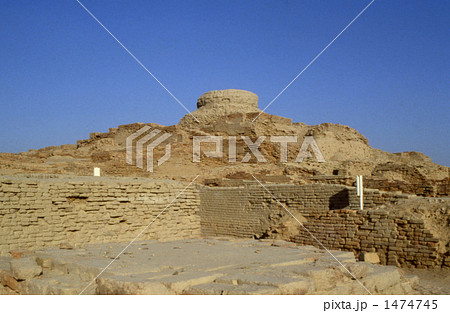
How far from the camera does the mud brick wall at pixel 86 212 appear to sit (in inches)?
263

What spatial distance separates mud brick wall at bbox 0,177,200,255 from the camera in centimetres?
668

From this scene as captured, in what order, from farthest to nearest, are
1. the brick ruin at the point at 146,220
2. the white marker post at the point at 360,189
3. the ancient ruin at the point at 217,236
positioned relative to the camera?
the white marker post at the point at 360,189 < the brick ruin at the point at 146,220 < the ancient ruin at the point at 217,236

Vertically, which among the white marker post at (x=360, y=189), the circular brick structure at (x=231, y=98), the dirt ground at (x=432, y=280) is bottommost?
the dirt ground at (x=432, y=280)

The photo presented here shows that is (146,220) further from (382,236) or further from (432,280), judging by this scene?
(432,280)

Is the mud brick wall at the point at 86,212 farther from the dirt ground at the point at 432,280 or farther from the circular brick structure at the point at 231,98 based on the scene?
the circular brick structure at the point at 231,98

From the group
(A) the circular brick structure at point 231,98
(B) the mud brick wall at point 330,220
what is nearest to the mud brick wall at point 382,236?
(B) the mud brick wall at point 330,220

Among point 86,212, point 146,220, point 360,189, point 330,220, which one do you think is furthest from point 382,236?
point 86,212

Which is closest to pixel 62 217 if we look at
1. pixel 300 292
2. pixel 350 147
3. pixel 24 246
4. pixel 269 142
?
pixel 24 246

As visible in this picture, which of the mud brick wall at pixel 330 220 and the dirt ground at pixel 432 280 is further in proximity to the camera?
the mud brick wall at pixel 330 220

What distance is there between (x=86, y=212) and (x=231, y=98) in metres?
33.7

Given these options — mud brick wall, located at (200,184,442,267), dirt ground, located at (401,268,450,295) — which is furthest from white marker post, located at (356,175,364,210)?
dirt ground, located at (401,268,450,295)

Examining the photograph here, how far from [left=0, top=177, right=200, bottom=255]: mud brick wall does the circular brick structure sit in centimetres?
3159

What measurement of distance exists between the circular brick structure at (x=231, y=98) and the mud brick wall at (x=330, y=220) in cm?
2733

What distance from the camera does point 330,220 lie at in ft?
30.4
